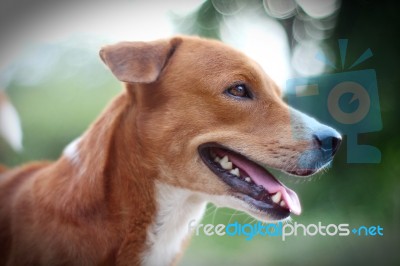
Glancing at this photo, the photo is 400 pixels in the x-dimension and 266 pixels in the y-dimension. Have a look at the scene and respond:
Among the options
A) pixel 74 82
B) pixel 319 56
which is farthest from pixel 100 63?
pixel 319 56

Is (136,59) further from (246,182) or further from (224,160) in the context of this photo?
(246,182)

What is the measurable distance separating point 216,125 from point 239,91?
0.22 m

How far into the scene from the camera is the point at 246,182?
2686 millimetres

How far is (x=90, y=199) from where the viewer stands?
8.67 ft

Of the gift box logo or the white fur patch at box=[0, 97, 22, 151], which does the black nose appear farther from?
the white fur patch at box=[0, 97, 22, 151]

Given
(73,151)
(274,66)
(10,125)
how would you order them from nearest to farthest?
(73,151)
(274,66)
(10,125)

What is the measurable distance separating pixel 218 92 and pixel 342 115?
0.87 metres

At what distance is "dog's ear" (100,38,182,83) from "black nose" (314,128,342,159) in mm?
887

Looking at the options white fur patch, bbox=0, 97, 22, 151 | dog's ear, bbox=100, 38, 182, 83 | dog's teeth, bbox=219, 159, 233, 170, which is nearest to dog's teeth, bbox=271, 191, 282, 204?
dog's teeth, bbox=219, 159, 233, 170

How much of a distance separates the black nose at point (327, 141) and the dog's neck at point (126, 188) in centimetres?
73

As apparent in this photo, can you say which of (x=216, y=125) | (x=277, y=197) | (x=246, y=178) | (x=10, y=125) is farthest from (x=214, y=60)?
(x=10, y=125)

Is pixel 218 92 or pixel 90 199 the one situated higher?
pixel 218 92

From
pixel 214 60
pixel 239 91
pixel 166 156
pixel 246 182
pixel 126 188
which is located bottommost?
pixel 246 182

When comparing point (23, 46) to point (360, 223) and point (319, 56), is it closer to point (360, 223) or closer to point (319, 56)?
point (319, 56)
